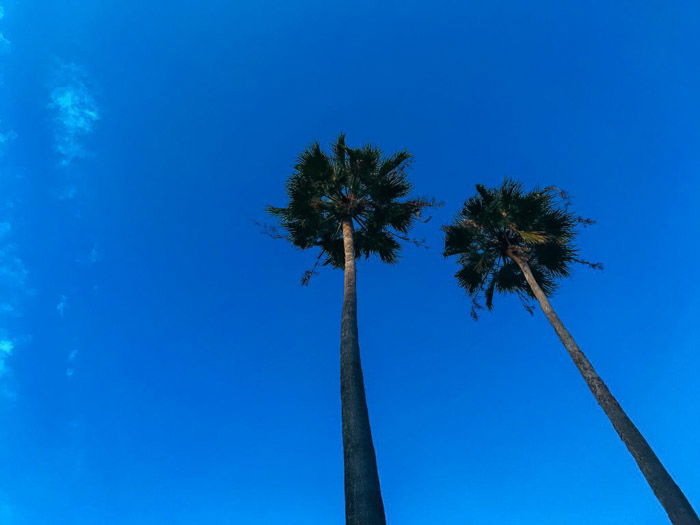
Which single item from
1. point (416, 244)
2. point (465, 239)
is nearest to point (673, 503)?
point (416, 244)

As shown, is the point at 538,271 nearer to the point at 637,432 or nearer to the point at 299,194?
the point at 637,432

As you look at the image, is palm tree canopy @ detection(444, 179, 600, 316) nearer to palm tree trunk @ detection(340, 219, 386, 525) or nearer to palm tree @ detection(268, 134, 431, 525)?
palm tree @ detection(268, 134, 431, 525)

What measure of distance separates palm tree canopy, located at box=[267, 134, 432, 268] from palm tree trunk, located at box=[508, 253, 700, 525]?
6.05 m

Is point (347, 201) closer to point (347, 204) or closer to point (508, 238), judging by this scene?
point (347, 204)

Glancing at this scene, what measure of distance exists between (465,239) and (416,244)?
3023 mm

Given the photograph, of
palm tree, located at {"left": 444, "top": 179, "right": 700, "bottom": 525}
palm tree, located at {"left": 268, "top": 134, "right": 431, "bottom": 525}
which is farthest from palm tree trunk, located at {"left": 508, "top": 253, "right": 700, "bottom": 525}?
palm tree, located at {"left": 268, "top": 134, "right": 431, "bottom": 525}

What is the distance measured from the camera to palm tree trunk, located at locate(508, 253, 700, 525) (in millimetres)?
7039

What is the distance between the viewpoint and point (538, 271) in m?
15.1

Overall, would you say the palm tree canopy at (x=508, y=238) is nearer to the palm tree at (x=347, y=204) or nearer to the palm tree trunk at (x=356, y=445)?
the palm tree at (x=347, y=204)

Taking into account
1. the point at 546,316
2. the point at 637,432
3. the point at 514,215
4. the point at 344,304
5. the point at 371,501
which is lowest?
the point at 371,501

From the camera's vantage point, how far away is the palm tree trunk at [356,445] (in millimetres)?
4660

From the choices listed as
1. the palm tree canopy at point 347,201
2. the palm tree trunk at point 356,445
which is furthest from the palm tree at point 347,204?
the palm tree trunk at point 356,445

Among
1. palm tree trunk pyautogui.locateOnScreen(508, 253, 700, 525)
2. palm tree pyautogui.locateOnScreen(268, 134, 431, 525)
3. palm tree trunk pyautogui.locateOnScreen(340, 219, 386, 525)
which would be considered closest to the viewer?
palm tree trunk pyautogui.locateOnScreen(340, 219, 386, 525)

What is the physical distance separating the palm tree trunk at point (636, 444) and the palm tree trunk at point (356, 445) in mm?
6140
